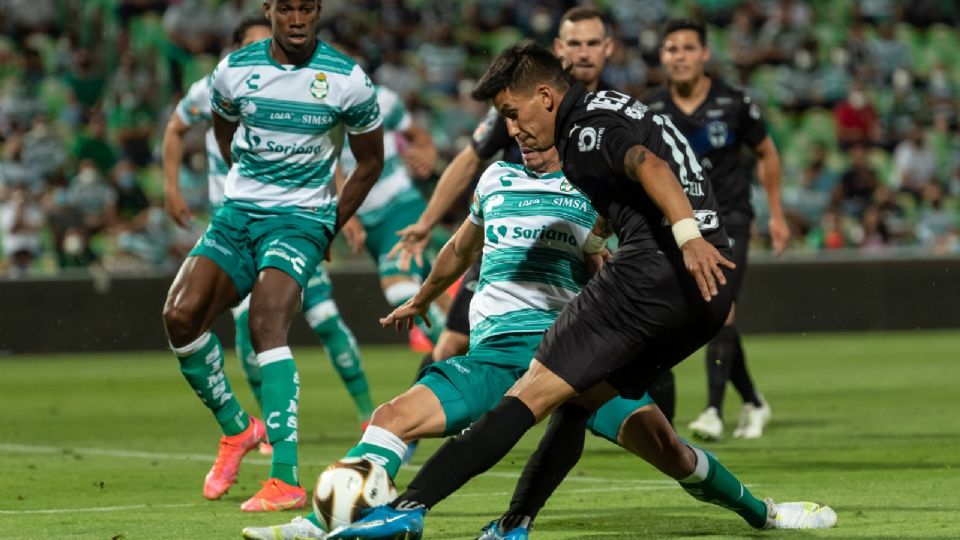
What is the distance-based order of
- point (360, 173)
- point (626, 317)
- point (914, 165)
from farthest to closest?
1. point (914, 165)
2. point (360, 173)
3. point (626, 317)

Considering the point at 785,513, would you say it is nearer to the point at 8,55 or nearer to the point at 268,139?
the point at 268,139

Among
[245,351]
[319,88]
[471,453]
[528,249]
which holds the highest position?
[528,249]

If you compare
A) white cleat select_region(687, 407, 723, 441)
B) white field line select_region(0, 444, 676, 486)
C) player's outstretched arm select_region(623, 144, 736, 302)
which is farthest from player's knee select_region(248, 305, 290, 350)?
white cleat select_region(687, 407, 723, 441)

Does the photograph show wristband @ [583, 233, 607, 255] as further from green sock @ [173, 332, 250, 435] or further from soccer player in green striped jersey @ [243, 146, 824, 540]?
green sock @ [173, 332, 250, 435]

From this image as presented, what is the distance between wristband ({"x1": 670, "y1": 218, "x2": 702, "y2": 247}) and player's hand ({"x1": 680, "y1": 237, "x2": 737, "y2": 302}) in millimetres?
13

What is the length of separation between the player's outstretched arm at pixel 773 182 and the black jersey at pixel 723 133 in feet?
0.30

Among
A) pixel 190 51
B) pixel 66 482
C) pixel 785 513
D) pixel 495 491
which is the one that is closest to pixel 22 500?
pixel 66 482

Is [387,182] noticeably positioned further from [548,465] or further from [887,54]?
[887,54]

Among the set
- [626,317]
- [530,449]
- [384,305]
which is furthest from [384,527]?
[384,305]

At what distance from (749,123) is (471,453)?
5494mm

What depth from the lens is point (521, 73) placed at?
18.4 feet

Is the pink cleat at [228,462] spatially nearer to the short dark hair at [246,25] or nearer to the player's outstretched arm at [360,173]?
the player's outstretched arm at [360,173]

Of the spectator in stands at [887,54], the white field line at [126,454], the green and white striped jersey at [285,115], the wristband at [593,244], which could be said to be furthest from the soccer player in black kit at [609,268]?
the spectator in stands at [887,54]

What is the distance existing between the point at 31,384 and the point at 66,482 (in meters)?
7.88
